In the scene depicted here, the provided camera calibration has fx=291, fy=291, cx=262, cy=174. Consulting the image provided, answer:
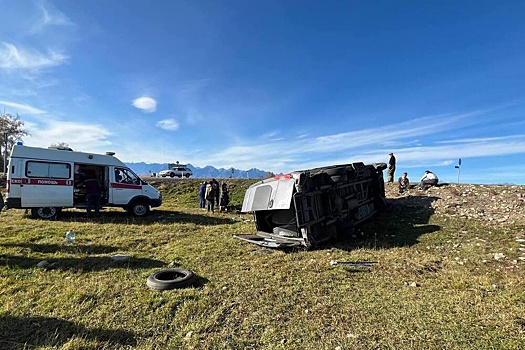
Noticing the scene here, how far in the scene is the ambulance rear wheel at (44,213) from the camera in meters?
10.7

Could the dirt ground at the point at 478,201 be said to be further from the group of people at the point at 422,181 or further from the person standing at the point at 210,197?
the person standing at the point at 210,197

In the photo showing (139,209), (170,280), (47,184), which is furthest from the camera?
(139,209)

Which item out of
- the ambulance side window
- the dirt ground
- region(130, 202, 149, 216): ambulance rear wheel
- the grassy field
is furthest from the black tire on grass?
the ambulance side window

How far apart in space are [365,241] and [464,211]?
3.90 meters

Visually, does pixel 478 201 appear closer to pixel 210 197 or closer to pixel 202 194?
pixel 210 197

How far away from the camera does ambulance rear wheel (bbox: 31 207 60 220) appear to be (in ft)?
35.2

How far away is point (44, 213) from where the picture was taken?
35.5ft

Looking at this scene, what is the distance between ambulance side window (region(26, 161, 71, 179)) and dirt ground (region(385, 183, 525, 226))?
12.7 meters

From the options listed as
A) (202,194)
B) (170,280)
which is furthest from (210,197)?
(170,280)

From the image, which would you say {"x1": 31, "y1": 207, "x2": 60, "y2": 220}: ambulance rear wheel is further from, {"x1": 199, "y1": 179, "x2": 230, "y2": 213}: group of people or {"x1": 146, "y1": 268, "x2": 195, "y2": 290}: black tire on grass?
{"x1": 146, "y1": 268, "x2": 195, "y2": 290}: black tire on grass

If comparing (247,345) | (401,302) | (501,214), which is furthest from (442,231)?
(247,345)

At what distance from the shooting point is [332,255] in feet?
20.7

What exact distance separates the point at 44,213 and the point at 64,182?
1330 mm

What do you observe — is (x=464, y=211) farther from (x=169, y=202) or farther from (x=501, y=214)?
(x=169, y=202)
